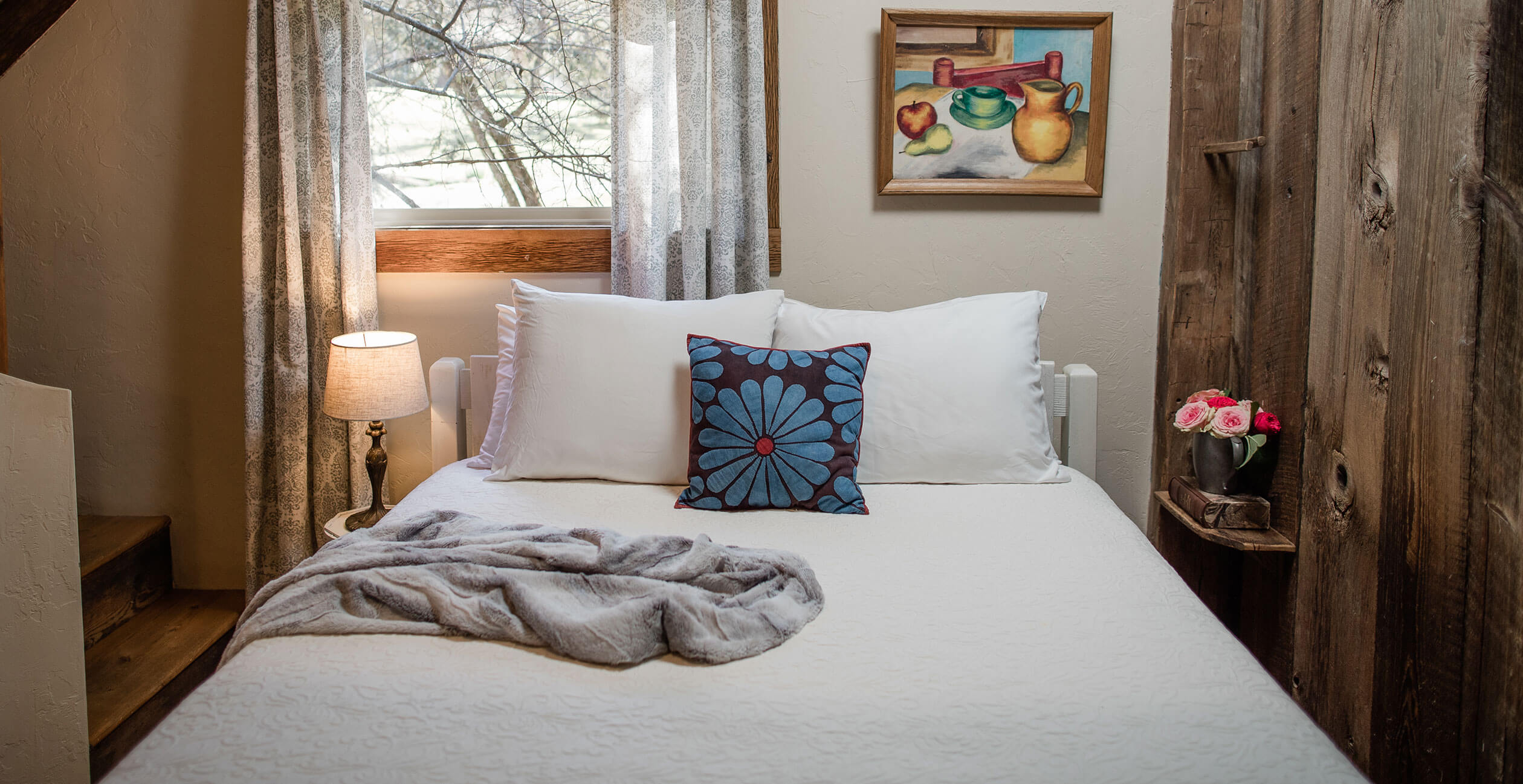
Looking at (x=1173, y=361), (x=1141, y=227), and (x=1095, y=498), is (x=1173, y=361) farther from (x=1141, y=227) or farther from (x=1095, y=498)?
(x=1095, y=498)

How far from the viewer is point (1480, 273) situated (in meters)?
1.43

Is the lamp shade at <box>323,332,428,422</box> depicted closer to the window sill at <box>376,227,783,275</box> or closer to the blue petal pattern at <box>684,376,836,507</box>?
the window sill at <box>376,227,783,275</box>

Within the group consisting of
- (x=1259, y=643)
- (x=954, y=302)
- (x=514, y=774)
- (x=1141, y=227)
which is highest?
(x=1141, y=227)

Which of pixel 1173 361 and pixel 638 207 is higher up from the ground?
pixel 638 207

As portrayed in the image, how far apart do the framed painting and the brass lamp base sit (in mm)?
1400

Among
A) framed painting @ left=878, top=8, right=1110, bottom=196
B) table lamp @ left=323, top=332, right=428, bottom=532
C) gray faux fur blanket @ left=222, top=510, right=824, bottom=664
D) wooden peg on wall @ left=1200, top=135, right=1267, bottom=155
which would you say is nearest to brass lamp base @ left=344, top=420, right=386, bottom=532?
table lamp @ left=323, top=332, right=428, bottom=532

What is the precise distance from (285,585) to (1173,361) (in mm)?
2057

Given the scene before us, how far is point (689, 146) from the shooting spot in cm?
239

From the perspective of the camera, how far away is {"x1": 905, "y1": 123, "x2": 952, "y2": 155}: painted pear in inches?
95.8

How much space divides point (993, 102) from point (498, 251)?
134 cm

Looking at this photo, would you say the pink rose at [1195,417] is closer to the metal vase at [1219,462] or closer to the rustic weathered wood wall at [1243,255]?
the metal vase at [1219,462]

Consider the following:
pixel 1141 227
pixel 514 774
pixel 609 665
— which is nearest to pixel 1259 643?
pixel 1141 227

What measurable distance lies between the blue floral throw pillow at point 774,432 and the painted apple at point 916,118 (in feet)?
2.72

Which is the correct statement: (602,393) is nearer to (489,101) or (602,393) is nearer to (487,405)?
(487,405)
